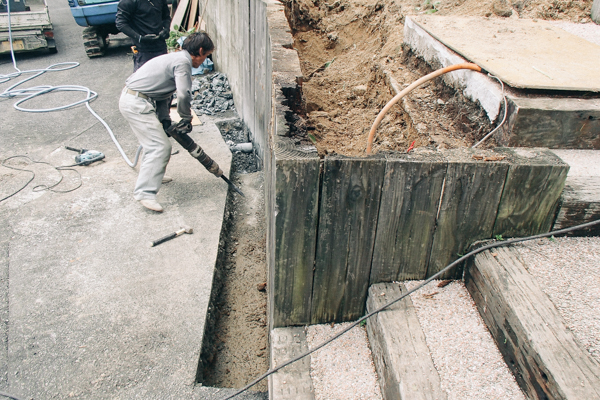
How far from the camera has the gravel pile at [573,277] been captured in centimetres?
160

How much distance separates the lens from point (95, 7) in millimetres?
9445

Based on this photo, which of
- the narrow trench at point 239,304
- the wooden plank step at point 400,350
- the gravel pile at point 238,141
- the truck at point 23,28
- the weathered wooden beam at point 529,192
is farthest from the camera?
the truck at point 23,28

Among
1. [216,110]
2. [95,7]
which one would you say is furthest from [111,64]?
[216,110]

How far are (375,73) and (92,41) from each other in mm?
7967

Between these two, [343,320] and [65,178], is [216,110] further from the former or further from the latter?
[343,320]

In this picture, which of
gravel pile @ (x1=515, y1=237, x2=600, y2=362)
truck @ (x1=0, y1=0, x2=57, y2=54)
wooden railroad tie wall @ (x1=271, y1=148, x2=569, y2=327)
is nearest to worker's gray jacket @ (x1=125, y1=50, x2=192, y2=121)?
wooden railroad tie wall @ (x1=271, y1=148, x2=569, y2=327)

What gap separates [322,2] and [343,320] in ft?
21.1

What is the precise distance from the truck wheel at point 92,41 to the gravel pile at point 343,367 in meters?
10.2

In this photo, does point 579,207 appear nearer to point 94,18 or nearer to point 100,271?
point 100,271

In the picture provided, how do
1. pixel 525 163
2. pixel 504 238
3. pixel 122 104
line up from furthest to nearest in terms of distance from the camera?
pixel 122 104 → pixel 504 238 → pixel 525 163

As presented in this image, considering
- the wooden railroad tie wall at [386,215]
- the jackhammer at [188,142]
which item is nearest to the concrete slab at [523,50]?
the wooden railroad tie wall at [386,215]

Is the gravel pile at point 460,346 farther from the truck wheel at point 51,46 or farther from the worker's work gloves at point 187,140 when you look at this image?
the truck wheel at point 51,46

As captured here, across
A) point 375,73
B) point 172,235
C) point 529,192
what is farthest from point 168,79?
point 529,192

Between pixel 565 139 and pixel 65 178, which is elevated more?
pixel 565 139
